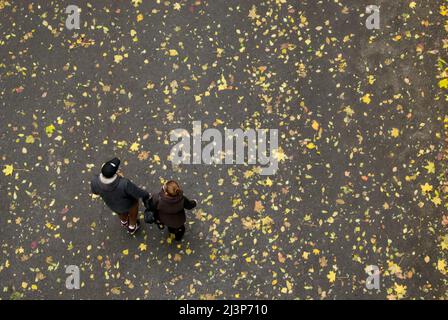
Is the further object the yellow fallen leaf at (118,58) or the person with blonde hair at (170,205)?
the yellow fallen leaf at (118,58)

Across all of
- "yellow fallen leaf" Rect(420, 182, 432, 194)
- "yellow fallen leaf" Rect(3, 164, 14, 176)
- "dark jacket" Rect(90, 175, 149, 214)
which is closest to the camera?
"dark jacket" Rect(90, 175, 149, 214)

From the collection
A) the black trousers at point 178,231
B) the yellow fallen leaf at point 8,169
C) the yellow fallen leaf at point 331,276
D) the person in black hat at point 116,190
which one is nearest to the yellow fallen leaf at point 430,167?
the yellow fallen leaf at point 331,276

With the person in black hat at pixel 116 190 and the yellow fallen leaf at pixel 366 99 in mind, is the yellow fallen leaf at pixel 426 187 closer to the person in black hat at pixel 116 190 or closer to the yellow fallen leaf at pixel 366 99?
the yellow fallen leaf at pixel 366 99

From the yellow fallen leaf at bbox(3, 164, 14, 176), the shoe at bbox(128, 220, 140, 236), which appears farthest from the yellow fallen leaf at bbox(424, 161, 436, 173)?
the yellow fallen leaf at bbox(3, 164, 14, 176)

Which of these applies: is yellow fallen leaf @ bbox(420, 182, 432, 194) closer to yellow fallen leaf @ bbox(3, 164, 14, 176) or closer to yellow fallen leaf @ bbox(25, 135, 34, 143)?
yellow fallen leaf @ bbox(25, 135, 34, 143)

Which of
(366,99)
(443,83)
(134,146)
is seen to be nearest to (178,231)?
(134,146)

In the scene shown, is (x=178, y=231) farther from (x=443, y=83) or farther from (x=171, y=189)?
(x=443, y=83)

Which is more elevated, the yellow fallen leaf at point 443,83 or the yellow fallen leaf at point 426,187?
the yellow fallen leaf at point 443,83
